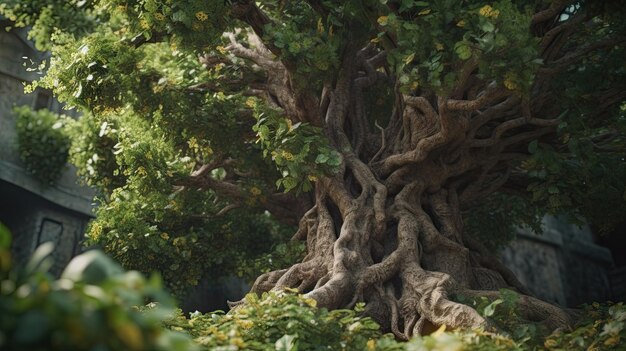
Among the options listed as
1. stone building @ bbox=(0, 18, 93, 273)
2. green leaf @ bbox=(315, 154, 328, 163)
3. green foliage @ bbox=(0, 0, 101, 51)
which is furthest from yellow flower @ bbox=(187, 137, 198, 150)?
stone building @ bbox=(0, 18, 93, 273)

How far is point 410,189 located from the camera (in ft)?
29.0

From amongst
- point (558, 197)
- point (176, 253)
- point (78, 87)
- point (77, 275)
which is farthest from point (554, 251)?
point (77, 275)

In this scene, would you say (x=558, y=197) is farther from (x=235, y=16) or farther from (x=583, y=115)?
(x=235, y=16)

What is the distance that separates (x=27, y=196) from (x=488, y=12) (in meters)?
10.9

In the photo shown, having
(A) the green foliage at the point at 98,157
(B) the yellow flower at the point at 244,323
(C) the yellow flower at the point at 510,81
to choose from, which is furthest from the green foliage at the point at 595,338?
(A) the green foliage at the point at 98,157

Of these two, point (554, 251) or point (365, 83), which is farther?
point (554, 251)

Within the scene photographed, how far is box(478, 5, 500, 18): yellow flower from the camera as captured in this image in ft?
21.6

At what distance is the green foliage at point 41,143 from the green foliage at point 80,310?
12.0m

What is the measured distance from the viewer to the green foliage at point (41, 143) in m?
13.7

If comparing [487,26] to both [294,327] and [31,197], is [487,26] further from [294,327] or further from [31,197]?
[31,197]

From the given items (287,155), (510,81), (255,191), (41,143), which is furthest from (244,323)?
(41,143)

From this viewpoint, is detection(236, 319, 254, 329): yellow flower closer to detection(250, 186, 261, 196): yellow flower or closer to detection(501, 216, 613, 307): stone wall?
detection(250, 186, 261, 196): yellow flower

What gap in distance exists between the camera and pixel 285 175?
7867 millimetres

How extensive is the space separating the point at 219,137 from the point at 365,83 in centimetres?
252
